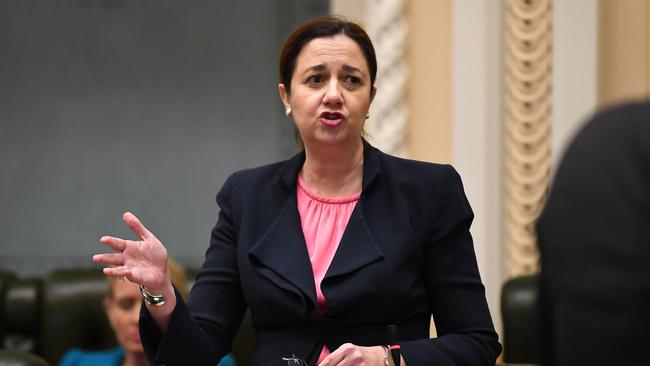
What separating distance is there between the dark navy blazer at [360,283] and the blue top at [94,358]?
104 cm

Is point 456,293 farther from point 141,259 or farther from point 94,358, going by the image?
point 94,358

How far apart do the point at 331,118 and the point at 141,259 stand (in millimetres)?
625

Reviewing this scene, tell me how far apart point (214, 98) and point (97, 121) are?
3.29 feet

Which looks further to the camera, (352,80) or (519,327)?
(519,327)

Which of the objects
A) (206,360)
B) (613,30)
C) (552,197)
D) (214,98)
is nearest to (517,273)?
(613,30)

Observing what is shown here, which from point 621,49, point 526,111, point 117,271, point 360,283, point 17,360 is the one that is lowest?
point 17,360

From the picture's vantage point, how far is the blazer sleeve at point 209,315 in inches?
98.9

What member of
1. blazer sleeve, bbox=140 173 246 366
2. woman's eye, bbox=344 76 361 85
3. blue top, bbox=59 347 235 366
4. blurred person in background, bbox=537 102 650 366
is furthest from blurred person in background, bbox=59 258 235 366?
blurred person in background, bbox=537 102 650 366

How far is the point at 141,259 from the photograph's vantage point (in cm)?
240

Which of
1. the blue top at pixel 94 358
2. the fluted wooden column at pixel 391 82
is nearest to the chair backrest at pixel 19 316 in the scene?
the blue top at pixel 94 358

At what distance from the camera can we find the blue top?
3783mm

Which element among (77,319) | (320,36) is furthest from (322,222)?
(77,319)

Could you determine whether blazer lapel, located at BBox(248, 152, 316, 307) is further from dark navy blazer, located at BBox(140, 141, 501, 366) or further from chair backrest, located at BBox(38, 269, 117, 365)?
chair backrest, located at BBox(38, 269, 117, 365)

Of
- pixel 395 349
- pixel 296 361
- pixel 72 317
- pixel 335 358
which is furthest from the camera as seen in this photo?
pixel 72 317
